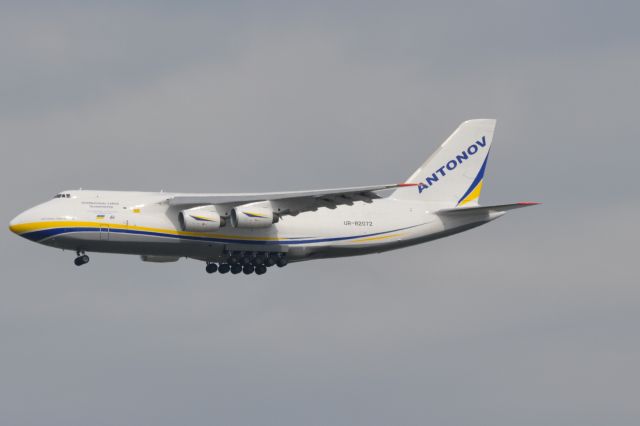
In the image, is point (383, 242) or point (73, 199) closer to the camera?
point (73, 199)

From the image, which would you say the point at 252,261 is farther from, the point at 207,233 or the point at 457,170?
the point at 457,170

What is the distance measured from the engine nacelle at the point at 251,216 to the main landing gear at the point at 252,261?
4.87ft

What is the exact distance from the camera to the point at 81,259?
118ft

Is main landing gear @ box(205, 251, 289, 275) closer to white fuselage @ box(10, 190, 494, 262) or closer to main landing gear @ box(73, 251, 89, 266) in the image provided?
white fuselage @ box(10, 190, 494, 262)

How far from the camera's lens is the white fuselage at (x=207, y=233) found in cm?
3531

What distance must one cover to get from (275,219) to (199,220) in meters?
2.14

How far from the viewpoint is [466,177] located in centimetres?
4028

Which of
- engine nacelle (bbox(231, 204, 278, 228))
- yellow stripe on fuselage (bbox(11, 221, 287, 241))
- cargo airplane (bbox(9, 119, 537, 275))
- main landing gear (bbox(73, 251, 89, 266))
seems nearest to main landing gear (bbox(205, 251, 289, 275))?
cargo airplane (bbox(9, 119, 537, 275))

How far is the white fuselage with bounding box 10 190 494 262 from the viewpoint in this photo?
35.3 meters

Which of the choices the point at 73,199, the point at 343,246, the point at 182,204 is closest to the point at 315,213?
the point at 343,246

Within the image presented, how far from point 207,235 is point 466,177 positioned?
8.36 m

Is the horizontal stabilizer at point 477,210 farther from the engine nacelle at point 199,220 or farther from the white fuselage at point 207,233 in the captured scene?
the engine nacelle at point 199,220

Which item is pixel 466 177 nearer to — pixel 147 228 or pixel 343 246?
pixel 343 246

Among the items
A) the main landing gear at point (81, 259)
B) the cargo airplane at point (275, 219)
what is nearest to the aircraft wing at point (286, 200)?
the cargo airplane at point (275, 219)
